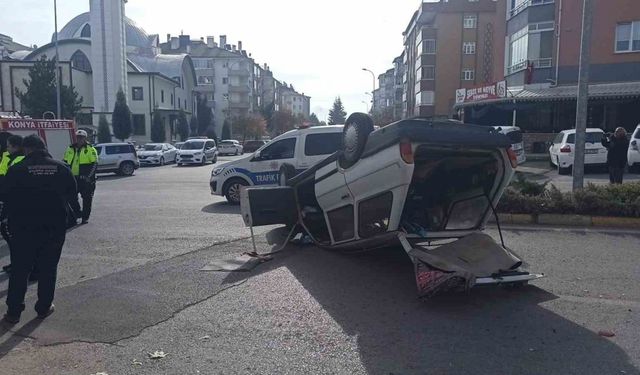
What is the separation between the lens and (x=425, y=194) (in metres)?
7.06

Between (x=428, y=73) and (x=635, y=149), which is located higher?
(x=428, y=73)

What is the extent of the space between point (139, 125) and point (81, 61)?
9.68m

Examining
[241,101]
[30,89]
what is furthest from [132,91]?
[241,101]

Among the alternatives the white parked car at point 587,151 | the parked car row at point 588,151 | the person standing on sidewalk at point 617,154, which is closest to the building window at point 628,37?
the parked car row at point 588,151

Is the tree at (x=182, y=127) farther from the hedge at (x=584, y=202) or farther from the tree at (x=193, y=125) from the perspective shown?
the hedge at (x=584, y=202)

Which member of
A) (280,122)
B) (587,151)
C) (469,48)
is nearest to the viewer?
(587,151)

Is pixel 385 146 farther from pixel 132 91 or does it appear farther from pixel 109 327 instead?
pixel 132 91

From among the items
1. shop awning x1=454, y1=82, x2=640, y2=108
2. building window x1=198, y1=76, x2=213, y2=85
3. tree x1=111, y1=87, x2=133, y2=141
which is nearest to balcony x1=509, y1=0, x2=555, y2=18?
shop awning x1=454, y1=82, x2=640, y2=108

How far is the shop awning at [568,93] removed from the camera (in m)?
27.1

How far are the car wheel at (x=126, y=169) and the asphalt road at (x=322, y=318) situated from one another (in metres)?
18.4

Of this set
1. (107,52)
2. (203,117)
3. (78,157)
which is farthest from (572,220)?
(203,117)

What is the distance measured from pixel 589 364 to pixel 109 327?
4.34 meters

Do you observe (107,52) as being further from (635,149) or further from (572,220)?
(572,220)

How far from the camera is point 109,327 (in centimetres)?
519
